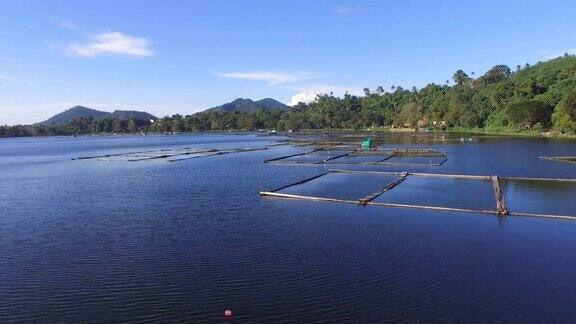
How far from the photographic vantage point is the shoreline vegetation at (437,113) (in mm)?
64562

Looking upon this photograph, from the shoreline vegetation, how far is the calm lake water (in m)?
50.5

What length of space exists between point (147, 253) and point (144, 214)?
5066mm

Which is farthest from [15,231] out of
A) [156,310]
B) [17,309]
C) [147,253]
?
[156,310]

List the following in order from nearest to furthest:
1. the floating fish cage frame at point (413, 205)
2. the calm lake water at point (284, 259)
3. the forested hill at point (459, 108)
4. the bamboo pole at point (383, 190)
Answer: the calm lake water at point (284, 259)
the floating fish cage frame at point (413, 205)
the bamboo pole at point (383, 190)
the forested hill at point (459, 108)

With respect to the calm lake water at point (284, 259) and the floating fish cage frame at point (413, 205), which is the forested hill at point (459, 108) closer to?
the floating fish cage frame at point (413, 205)

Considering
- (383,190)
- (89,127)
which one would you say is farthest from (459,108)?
(89,127)

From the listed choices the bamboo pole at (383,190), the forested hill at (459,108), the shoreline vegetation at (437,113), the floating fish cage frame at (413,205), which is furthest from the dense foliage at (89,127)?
the bamboo pole at (383,190)

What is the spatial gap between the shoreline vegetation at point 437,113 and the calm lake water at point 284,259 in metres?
50.5

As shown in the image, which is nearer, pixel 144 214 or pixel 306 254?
pixel 306 254

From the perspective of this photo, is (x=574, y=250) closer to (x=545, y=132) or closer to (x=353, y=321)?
(x=353, y=321)

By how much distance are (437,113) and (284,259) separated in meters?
96.6

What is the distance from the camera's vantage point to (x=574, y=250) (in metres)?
11.2

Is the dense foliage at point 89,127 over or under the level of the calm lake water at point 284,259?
over

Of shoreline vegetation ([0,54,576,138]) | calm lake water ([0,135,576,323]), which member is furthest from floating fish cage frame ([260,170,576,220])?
shoreline vegetation ([0,54,576,138])
